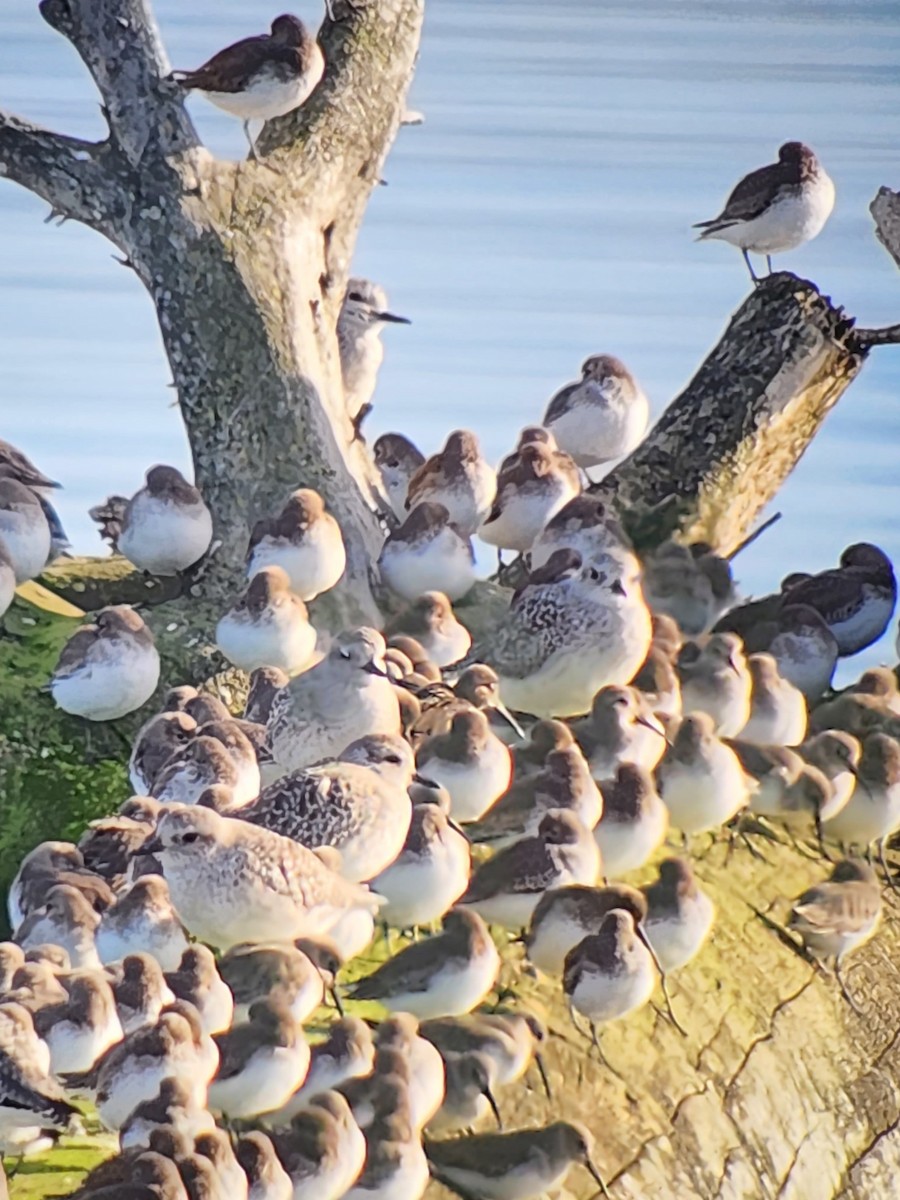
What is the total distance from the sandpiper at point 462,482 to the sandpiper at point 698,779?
94.6 inches

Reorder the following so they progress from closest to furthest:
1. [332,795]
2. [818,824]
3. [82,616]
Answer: [332,795] < [818,824] < [82,616]

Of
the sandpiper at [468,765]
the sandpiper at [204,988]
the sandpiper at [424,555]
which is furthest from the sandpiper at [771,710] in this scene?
the sandpiper at [204,988]

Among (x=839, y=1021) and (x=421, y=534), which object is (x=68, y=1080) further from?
(x=421, y=534)

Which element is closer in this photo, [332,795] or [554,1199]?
[554,1199]

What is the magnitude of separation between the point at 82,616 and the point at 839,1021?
12.8ft

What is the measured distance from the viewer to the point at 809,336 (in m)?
12.3

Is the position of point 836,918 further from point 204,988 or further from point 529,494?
point 529,494

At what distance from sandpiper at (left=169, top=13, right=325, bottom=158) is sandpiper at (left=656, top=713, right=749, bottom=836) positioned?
3.68 metres

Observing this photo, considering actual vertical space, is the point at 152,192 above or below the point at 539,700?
above

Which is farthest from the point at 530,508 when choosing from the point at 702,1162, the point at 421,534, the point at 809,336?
the point at 702,1162

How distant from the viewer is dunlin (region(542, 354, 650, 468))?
12.2 meters

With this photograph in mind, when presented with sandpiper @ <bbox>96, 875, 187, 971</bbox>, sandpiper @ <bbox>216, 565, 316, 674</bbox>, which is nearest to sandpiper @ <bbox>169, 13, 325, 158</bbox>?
sandpiper @ <bbox>216, 565, 316, 674</bbox>

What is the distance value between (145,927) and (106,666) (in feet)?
7.31

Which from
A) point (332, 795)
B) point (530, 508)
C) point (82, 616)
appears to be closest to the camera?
point (332, 795)
